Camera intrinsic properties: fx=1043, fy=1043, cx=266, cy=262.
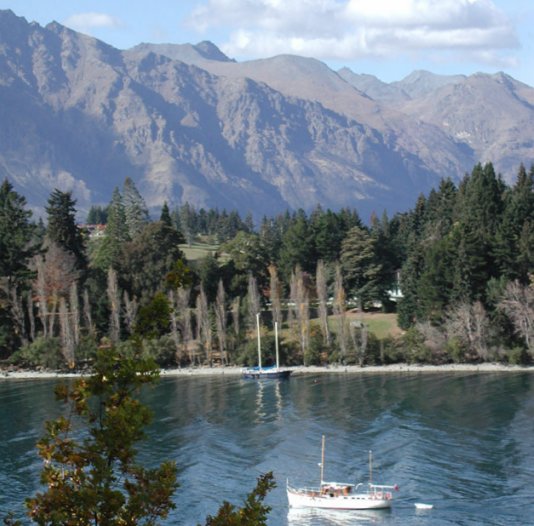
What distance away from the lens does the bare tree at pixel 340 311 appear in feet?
291

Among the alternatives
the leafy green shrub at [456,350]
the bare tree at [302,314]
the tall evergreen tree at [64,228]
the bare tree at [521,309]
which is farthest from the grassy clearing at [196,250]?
the bare tree at [521,309]

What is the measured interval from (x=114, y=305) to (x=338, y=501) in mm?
49442

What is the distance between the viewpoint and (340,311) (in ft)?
300

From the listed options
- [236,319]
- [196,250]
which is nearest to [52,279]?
[236,319]

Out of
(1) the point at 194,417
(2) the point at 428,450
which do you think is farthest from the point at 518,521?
(1) the point at 194,417

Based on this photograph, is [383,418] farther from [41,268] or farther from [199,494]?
[41,268]

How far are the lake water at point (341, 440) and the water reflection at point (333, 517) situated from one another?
79 millimetres

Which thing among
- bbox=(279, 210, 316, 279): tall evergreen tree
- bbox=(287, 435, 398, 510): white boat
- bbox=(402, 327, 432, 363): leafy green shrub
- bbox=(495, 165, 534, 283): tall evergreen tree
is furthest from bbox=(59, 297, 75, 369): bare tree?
bbox=(287, 435, 398, 510): white boat

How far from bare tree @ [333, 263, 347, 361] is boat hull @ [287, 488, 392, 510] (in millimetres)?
43930

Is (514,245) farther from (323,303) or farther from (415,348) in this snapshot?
(323,303)

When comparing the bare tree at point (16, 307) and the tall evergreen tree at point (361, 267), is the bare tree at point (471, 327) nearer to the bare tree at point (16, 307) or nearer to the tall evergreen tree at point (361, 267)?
the tall evergreen tree at point (361, 267)

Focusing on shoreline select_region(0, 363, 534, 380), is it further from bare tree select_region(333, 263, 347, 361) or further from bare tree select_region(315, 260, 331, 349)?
bare tree select_region(315, 260, 331, 349)

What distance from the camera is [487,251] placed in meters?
90.5

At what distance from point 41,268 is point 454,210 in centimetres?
4372
